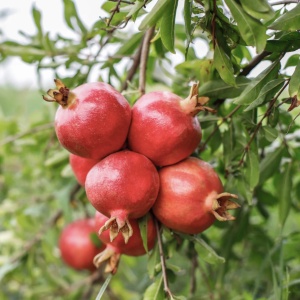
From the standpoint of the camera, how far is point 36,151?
1826mm

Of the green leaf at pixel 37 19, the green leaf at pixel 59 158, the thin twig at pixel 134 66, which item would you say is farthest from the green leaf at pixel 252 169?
the green leaf at pixel 37 19

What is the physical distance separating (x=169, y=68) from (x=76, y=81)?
345 millimetres

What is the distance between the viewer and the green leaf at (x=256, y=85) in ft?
2.57

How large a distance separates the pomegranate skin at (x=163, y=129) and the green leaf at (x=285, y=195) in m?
0.34

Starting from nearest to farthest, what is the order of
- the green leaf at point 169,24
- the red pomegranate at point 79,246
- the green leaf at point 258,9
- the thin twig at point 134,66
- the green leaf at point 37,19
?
1. the green leaf at point 258,9
2. the green leaf at point 169,24
3. the thin twig at point 134,66
4. the green leaf at point 37,19
5. the red pomegranate at point 79,246

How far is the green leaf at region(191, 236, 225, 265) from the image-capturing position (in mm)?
911

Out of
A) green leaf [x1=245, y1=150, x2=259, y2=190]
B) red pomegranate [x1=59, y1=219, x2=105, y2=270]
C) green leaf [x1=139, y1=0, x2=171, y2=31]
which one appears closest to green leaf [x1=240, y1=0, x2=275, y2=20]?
green leaf [x1=139, y1=0, x2=171, y2=31]

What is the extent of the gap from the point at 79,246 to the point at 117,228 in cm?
83

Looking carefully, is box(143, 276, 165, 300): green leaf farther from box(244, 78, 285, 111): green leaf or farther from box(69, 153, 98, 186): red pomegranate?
box(244, 78, 285, 111): green leaf

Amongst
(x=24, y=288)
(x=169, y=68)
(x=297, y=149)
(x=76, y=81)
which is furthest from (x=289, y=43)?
(x=24, y=288)

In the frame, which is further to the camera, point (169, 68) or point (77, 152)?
point (169, 68)

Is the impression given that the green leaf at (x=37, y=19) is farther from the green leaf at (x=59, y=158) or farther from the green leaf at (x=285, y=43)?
the green leaf at (x=285, y=43)

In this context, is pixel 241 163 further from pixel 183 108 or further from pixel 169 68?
pixel 169 68

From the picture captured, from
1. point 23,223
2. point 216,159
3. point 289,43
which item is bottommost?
point 23,223
